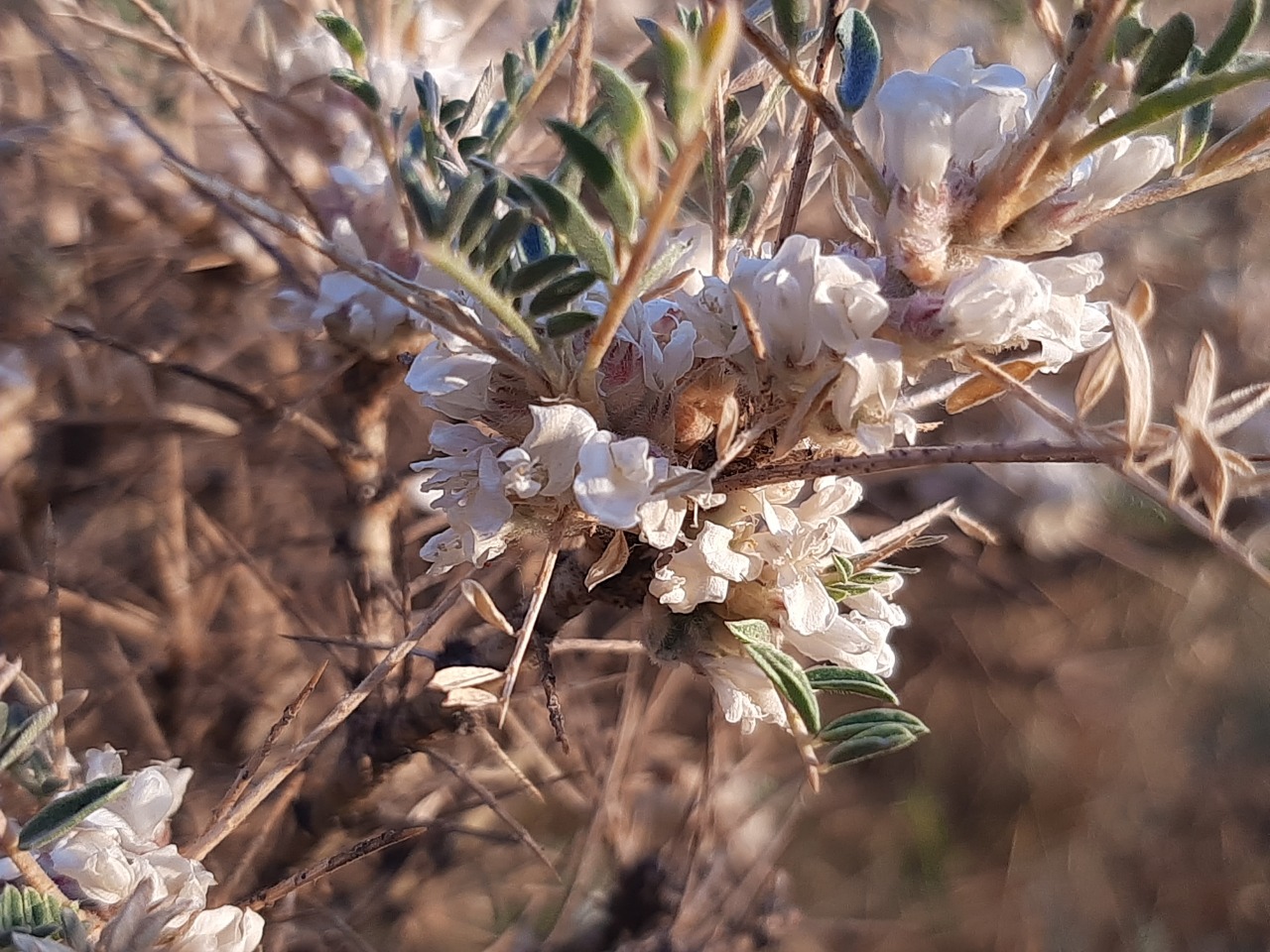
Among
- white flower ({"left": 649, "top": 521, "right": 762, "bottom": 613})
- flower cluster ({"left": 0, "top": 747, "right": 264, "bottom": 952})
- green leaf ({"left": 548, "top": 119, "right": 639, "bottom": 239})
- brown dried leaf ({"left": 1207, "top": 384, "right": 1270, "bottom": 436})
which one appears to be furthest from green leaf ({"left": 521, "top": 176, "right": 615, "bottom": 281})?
flower cluster ({"left": 0, "top": 747, "right": 264, "bottom": 952})

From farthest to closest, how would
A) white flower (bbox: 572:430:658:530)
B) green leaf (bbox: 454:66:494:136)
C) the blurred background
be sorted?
the blurred background < green leaf (bbox: 454:66:494:136) < white flower (bbox: 572:430:658:530)

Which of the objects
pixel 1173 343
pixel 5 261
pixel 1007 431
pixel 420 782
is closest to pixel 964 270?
pixel 420 782

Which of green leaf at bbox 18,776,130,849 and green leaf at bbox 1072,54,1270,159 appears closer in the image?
green leaf at bbox 1072,54,1270,159

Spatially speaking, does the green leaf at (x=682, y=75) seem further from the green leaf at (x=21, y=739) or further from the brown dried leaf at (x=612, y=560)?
the green leaf at (x=21, y=739)

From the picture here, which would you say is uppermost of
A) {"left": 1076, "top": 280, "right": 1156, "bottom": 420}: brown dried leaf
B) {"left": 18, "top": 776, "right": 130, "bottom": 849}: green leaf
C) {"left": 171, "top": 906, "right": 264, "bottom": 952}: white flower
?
{"left": 1076, "top": 280, "right": 1156, "bottom": 420}: brown dried leaf

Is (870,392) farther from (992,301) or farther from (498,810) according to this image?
(498,810)

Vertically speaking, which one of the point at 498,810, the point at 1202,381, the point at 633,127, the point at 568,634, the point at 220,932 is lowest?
the point at 568,634

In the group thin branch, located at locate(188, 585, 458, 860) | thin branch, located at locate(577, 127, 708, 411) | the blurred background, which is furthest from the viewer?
the blurred background

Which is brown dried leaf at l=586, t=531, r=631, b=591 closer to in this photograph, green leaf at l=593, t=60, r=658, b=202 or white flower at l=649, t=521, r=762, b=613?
white flower at l=649, t=521, r=762, b=613

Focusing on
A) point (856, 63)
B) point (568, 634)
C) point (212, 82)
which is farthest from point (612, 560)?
point (568, 634)
